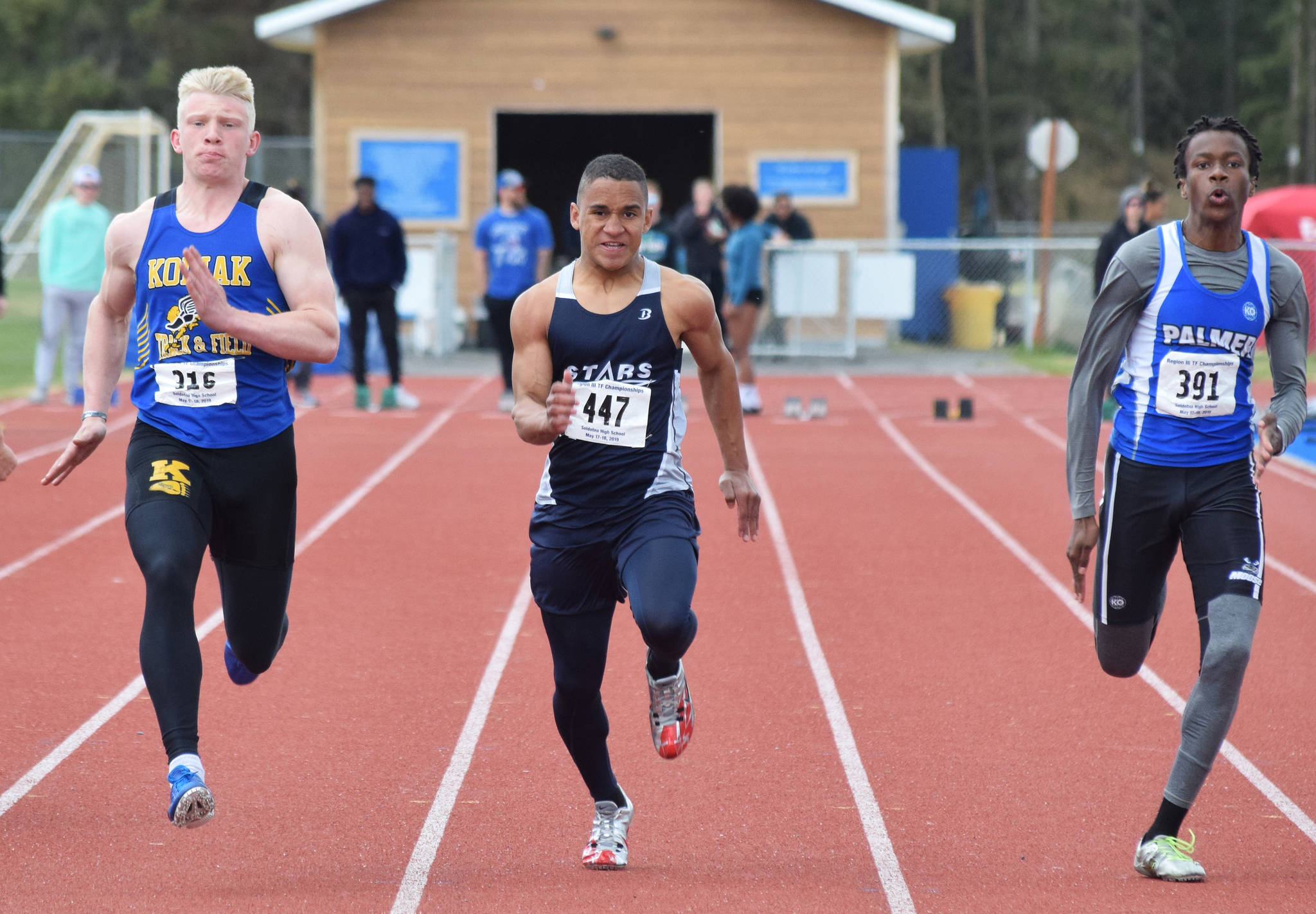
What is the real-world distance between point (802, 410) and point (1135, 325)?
1095 centimetres

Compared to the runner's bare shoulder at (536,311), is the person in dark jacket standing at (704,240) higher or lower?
higher

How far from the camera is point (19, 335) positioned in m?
24.5

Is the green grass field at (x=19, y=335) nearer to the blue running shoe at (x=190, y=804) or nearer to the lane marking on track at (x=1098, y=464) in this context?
the lane marking on track at (x=1098, y=464)

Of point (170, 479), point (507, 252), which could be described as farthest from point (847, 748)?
point (507, 252)

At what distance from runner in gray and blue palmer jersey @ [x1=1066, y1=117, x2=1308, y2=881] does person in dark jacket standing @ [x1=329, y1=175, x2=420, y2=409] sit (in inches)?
428

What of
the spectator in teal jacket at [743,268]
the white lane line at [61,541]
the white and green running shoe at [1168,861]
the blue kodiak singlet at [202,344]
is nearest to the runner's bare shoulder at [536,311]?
the blue kodiak singlet at [202,344]

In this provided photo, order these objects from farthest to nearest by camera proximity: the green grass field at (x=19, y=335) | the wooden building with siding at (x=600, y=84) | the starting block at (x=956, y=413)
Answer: the wooden building with siding at (x=600, y=84)
the green grass field at (x=19, y=335)
the starting block at (x=956, y=413)

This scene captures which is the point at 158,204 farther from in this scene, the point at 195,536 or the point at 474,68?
the point at 474,68

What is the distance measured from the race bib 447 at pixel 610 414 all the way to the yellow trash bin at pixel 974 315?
63.9ft

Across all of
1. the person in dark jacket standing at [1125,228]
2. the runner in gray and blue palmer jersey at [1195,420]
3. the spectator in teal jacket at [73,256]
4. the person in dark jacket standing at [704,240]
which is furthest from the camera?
the person in dark jacket standing at [704,240]

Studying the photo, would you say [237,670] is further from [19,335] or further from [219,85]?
[19,335]

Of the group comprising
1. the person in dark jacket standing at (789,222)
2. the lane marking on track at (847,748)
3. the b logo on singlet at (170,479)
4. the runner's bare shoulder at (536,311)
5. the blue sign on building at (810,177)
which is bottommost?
the lane marking on track at (847,748)

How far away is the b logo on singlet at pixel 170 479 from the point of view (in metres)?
4.24

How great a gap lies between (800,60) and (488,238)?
8.68 metres
